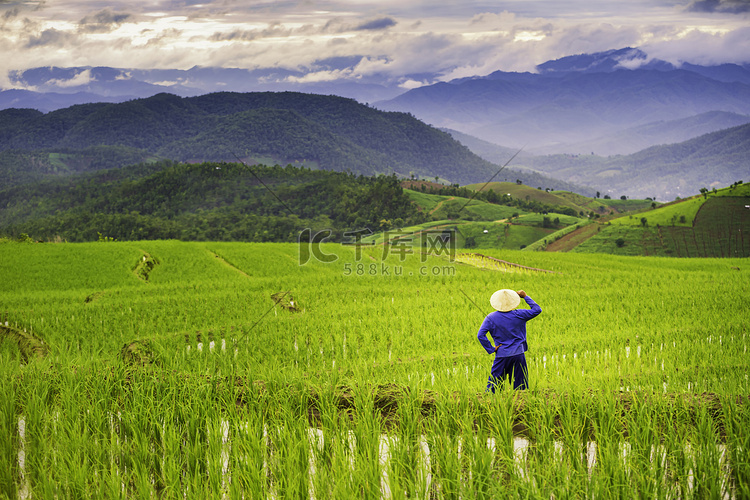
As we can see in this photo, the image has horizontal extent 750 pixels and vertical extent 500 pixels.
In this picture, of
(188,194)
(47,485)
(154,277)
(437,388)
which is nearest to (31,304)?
(154,277)

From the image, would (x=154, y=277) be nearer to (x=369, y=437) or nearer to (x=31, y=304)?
(x=31, y=304)

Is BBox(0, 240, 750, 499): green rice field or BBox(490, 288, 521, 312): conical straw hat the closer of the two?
BBox(0, 240, 750, 499): green rice field

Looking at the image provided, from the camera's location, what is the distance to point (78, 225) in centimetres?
10575

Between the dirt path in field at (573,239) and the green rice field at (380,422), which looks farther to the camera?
the dirt path in field at (573,239)

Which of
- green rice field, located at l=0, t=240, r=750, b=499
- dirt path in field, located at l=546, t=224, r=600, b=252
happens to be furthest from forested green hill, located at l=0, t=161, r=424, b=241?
green rice field, located at l=0, t=240, r=750, b=499

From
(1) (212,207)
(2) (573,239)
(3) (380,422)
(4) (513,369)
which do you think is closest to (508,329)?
(4) (513,369)

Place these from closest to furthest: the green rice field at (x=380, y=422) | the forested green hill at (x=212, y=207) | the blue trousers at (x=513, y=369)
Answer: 1. the green rice field at (x=380, y=422)
2. the blue trousers at (x=513, y=369)
3. the forested green hill at (x=212, y=207)

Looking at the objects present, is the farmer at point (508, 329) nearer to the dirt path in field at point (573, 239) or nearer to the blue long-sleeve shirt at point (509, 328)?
the blue long-sleeve shirt at point (509, 328)

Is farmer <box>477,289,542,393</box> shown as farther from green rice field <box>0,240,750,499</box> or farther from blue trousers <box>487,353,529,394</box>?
green rice field <box>0,240,750,499</box>

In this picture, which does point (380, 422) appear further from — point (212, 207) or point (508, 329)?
point (212, 207)

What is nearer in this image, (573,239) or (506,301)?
(506,301)

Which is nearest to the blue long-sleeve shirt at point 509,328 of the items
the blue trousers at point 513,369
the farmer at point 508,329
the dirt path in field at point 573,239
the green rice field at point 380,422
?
the farmer at point 508,329

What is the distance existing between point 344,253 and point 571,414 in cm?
2533

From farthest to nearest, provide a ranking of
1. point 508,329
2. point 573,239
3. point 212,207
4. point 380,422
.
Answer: point 212,207 → point 573,239 → point 508,329 → point 380,422
